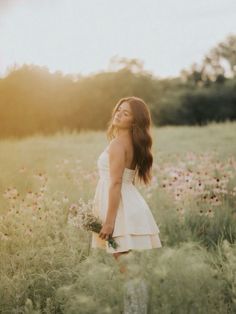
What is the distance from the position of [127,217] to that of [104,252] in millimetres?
1051

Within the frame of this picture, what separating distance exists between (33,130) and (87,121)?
3.63 m

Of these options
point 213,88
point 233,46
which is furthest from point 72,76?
point 233,46

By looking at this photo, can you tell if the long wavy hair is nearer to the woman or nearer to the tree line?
the woman

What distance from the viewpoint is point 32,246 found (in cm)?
466

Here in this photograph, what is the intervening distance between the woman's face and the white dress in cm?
22

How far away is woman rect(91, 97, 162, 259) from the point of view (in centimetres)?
367

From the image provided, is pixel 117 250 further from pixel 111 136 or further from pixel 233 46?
pixel 233 46

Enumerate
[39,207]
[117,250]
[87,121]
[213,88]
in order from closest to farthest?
[117,250]
[39,207]
[87,121]
[213,88]

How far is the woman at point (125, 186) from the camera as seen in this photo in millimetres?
3670

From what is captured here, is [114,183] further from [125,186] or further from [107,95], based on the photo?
[107,95]

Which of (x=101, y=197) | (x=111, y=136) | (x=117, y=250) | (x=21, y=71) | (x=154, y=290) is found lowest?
(x=154, y=290)

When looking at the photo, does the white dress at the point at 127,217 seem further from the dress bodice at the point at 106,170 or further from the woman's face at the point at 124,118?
the woman's face at the point at 124,118

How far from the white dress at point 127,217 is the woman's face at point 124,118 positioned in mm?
216

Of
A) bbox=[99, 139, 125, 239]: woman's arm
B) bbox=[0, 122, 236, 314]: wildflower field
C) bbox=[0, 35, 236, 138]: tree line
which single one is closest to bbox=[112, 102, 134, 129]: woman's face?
bbox=[99, 139, 125, 239]: woman's arm
